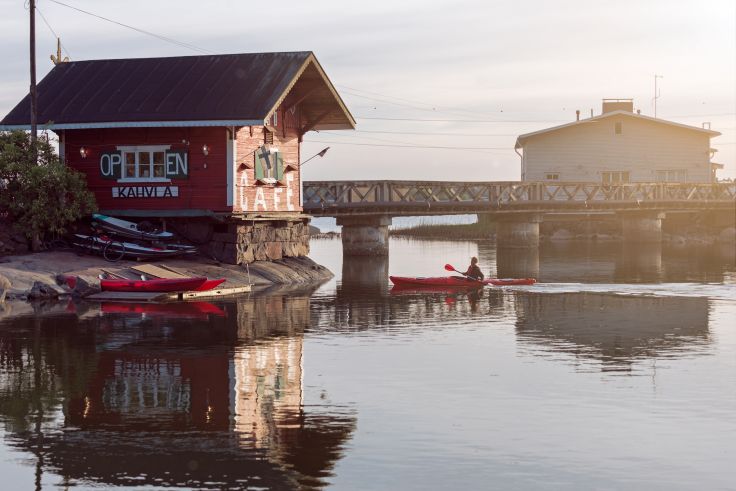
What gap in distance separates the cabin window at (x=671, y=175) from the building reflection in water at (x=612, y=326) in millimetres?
38154

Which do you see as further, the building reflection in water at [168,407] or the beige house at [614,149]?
the beige house at [614,149]

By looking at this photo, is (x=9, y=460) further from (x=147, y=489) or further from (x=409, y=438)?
(x=409, y=438)

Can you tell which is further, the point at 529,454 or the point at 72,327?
the point at 72,327

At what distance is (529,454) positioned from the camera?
11.8 m

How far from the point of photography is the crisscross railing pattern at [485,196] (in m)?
46.9

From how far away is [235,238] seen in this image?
3372 centimetres

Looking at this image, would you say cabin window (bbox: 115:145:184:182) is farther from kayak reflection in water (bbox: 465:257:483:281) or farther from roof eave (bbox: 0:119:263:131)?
kayak reflection in water (bbox: 465:257:483:281)

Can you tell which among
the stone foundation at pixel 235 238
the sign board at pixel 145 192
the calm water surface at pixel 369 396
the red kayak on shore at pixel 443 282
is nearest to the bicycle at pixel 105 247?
the sign board at pixel 145 192

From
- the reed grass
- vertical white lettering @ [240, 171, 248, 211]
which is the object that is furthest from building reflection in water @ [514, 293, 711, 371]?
Answer: the reed grass

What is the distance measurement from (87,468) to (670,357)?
1116 centimetres

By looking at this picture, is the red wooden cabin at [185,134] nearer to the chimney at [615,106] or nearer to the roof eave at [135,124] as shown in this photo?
the roof eave at [135,124]

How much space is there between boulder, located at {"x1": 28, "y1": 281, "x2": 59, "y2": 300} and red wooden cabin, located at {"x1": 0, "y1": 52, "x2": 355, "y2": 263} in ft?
18.3

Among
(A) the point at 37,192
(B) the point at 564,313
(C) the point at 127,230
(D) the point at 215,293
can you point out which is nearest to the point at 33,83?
(A) the point at 37,192

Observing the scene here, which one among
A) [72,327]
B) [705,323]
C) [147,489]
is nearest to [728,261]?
[705,323]
